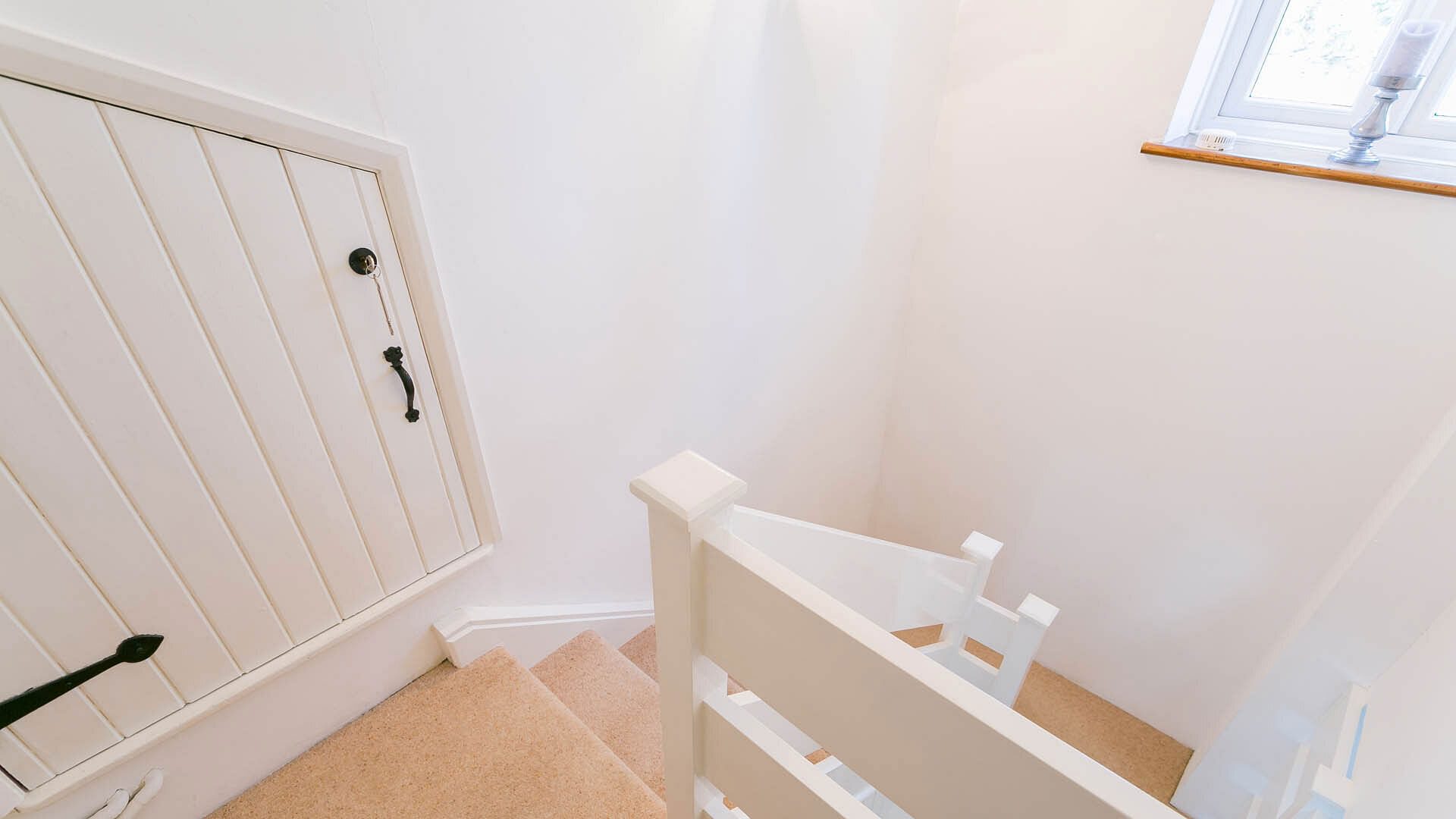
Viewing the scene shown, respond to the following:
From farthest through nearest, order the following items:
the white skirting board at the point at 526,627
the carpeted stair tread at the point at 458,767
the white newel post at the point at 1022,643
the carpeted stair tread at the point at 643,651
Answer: the carpeted stair tread at the point at 643,651
the white newel post at the point at 1022,643
the white skirting board at the point at 526,627
the carpeted stair tread at the point at 458,767

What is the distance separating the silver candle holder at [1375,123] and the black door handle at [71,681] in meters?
2.81

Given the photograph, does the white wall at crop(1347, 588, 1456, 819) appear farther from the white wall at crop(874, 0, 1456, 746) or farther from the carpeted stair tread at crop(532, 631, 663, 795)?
the carpeted stair tread at crop(532, 631, 663, 795)

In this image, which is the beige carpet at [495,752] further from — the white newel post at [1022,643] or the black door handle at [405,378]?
the white newel post at [1022,643]

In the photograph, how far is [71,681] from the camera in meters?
0.87

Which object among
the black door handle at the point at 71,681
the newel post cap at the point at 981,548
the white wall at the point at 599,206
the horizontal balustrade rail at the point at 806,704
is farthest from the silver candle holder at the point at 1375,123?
the black door handle at the point at 71,681

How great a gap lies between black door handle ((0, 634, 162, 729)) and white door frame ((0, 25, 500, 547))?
21.2 inches

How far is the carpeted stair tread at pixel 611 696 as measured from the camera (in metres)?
1.45

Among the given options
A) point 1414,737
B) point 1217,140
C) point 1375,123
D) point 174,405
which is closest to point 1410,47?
point 1375,123

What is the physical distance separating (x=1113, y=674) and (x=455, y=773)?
239 centimetres

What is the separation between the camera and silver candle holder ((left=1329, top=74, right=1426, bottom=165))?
146 centimetres

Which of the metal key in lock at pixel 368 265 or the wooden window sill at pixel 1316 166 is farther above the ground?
the wooden window sill at pixel 1316 166

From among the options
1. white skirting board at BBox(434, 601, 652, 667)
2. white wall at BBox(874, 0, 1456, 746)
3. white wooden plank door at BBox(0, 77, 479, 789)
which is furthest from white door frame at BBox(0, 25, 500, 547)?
white wall at BBox(874, 0, 1456, 746)

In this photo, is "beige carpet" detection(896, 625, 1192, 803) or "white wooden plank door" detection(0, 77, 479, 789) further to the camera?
"beige carpet" detection(896, 625, 1192, 803)

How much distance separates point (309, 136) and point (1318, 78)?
252cm
